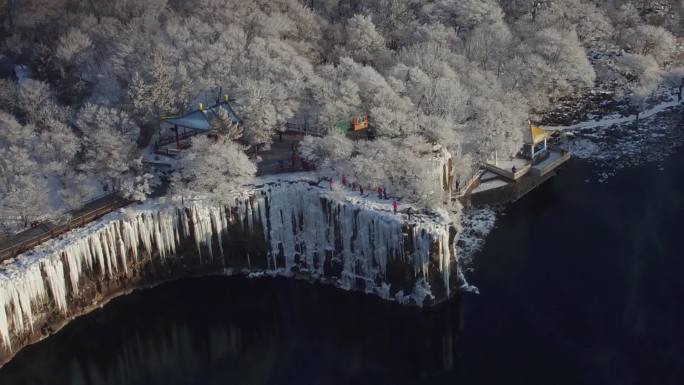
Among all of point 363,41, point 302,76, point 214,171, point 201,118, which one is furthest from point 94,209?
point 363,41

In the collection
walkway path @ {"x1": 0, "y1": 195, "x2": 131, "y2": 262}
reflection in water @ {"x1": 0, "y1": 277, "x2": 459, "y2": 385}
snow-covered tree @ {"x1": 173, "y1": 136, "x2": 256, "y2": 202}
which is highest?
snow-covered tree @ {"x1": 173, "y1": 136, "x2": 256, "y2": 202}

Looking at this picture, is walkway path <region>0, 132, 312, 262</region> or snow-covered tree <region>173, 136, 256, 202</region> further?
snow-covered tree <region>173, 136, 256, 202</region>

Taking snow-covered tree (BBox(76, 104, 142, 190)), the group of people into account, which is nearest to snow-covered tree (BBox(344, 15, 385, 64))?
the group of people

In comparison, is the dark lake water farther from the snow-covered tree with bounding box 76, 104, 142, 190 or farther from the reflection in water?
the snow-covered tree with bounding box 76, 104, 142, 190

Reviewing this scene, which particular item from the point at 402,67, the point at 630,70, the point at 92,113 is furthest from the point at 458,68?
the point at 92,113

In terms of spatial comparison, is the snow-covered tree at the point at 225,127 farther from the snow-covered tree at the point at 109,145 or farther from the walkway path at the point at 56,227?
the walkway path at the point at 56,227

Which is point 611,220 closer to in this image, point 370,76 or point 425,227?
point 425,227

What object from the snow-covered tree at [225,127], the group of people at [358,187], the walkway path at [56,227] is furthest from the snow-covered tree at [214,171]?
the group of people at [358,187]

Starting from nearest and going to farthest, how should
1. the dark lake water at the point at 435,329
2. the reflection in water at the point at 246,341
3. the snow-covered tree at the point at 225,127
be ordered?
1. the dark lake water at the point at 435,329
2. the reflection in water at the point at 246,341
3. the snow-covered tree at the point at 225,127
